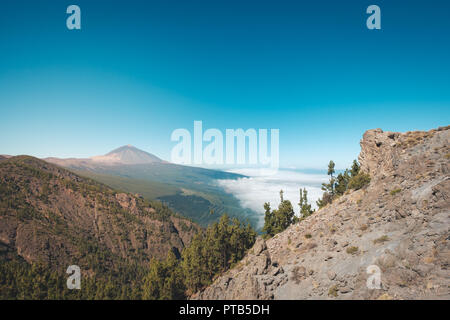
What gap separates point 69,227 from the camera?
151625 millimetres

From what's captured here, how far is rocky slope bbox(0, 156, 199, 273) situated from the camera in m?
124

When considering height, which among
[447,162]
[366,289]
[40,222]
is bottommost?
[40,222]

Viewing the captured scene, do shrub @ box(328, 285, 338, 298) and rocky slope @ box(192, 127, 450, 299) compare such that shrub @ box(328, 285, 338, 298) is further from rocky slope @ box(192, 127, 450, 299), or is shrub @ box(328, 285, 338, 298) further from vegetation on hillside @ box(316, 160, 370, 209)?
vegetation on hillside @ box(316, 160, 370, 209)

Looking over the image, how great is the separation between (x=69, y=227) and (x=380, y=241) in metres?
197

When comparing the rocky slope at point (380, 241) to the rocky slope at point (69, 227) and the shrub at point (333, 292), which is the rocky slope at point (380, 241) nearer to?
the shrub at point (333, 292)

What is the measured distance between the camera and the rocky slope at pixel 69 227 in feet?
406

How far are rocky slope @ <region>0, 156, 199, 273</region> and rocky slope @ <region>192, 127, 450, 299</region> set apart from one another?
139 m

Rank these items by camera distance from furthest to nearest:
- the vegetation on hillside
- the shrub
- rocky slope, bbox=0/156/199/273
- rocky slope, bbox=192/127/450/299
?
rocky slope, bbox=0/156/199/273 < the vegetation on hillside < the shrub < rocky slope, bbox=192/127/450/299

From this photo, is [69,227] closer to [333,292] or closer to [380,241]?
[333,292]

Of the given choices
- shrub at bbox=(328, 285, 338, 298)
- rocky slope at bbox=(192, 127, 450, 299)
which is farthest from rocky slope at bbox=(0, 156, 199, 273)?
shrub at bbox=(328, 285, 338, 298)

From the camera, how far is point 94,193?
191625mm
